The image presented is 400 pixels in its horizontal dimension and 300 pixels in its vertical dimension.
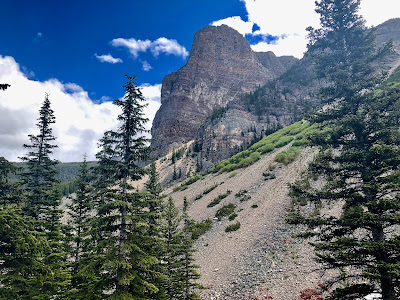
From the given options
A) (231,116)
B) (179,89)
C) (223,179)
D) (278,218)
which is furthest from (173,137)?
(278,218)

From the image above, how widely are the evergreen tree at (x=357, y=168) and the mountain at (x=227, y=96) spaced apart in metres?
68.7

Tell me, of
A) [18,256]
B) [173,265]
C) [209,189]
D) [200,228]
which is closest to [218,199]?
[209,189]

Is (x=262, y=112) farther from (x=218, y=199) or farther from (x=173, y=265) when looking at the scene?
(x=173, y=265)

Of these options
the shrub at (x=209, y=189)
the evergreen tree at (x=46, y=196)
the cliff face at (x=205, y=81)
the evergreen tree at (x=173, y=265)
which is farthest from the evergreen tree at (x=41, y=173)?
the cliff face at (x=205, y=81)

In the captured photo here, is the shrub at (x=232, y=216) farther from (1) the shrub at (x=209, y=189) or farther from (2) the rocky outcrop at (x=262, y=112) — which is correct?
(2) the rocky outcrop at (x=262, y=112)

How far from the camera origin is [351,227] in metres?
9.84

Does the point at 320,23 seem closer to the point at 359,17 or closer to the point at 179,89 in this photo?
the point at 359,17

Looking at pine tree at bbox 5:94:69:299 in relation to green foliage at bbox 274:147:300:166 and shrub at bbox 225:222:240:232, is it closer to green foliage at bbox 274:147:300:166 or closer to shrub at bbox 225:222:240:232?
shrub at bbox 225:222:240:232

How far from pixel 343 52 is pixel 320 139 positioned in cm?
850

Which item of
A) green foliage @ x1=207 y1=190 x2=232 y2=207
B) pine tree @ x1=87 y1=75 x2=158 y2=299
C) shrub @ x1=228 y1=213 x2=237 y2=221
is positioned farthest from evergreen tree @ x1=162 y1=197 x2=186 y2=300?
green foliage @ x1=207 y1=190 x2=232 y2=207

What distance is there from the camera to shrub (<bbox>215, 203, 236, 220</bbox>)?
108ft

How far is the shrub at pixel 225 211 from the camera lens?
3278 cm

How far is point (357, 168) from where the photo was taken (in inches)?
404

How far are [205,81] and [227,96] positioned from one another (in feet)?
60.5
